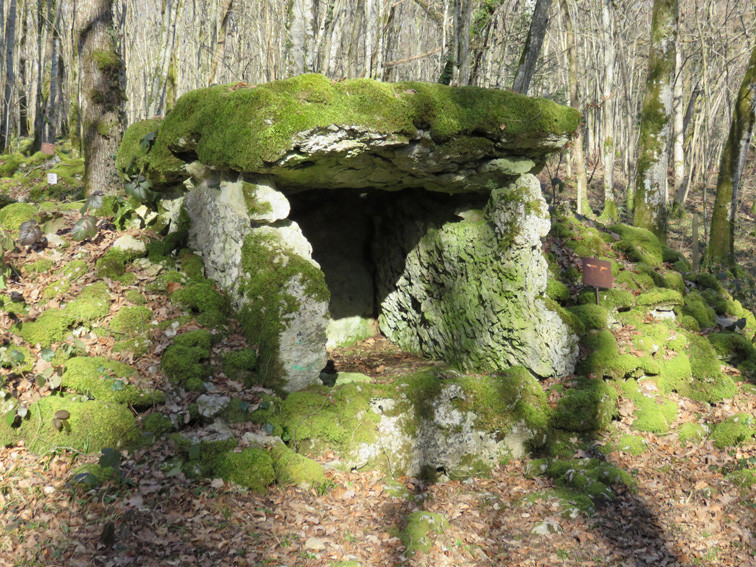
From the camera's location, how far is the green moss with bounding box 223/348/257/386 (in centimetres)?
501

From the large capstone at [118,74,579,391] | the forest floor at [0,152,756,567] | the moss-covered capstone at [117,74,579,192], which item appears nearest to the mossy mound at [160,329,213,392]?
the forest floor at [0,152,756,567]

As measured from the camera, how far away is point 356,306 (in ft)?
27.0

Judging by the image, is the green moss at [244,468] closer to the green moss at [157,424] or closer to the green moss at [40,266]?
the green moss at [157,424]

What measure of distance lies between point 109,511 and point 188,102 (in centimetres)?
425

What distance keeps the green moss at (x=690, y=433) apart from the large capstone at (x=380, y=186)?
4.58ft

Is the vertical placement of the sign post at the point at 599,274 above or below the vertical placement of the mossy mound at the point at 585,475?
above

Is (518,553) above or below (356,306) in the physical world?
below

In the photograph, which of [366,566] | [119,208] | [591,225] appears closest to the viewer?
[366,566]

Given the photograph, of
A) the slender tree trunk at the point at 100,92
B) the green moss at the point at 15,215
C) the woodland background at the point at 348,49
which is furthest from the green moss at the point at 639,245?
the green moss at the point at 15,215

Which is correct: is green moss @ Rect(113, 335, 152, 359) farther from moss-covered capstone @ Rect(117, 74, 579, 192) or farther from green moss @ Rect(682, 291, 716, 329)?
green moss @ Rect(682, 291, 716, 329)

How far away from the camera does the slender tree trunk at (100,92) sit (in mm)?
6781

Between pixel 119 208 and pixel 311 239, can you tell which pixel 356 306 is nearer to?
pixel 311 239

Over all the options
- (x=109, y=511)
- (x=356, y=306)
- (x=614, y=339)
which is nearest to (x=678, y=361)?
(x=614, y=339)

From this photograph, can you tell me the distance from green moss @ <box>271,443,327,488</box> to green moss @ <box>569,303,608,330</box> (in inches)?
155
